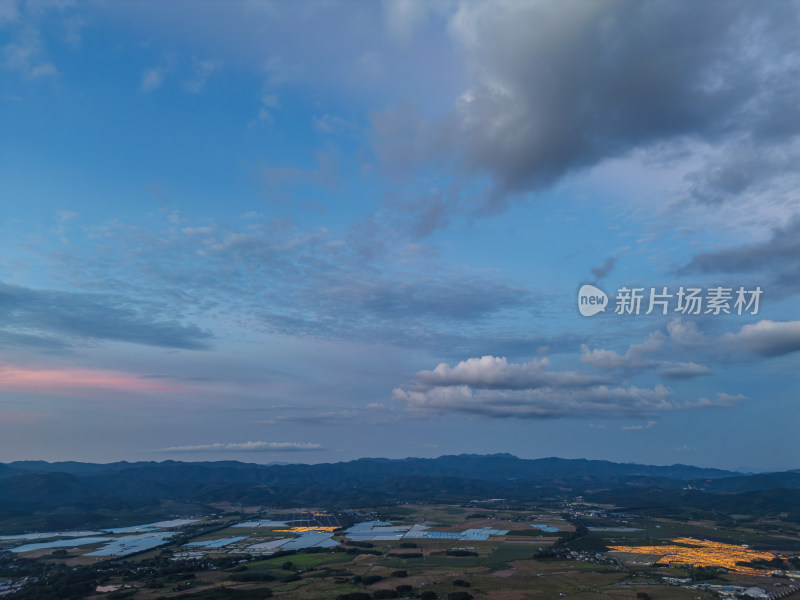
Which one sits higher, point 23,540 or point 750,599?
point 750,599

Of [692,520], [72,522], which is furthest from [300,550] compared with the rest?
[692,520]

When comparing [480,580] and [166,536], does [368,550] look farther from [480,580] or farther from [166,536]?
[166,536]

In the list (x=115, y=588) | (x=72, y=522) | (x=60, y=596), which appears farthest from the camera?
(x=72, y=522)

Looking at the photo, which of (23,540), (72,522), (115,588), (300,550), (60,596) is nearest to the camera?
(60,596)

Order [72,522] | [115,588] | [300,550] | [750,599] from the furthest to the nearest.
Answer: [72,522]
[300,550]
[115,588]
[750,599]

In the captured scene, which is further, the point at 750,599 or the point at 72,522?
the point at 72,522

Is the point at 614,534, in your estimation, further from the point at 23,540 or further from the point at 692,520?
the point at 23,540

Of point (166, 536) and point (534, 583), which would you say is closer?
point (534, 583)

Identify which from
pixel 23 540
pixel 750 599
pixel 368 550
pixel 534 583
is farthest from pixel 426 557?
pixel 23 540

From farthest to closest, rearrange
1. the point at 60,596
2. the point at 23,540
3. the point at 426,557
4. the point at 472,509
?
the point at 472,509 → the point at 23,540 → the point at 426,557 → the point at 60,596
